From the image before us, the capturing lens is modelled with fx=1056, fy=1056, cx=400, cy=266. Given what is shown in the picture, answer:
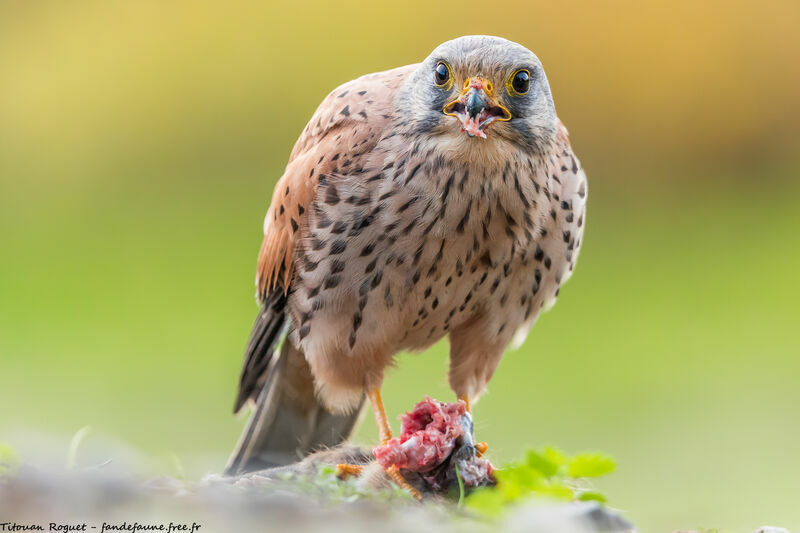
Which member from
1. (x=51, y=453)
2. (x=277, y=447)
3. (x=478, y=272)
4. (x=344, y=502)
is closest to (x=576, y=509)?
(x=344, y=502)

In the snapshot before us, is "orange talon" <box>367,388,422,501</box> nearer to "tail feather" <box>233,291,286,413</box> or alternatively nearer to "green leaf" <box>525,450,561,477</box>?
"tail feather" <box>233,291,286,413</box>

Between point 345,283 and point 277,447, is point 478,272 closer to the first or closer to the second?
point 345,283

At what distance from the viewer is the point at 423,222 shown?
148 inches

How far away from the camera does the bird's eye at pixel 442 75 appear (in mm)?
3734

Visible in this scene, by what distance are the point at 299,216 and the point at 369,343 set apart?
1.85 feet

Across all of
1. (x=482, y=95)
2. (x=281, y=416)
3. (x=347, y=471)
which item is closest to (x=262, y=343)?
(x=281, y=416)

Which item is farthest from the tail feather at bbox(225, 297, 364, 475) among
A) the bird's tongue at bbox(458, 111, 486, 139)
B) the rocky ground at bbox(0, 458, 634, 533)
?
the rocky ground at bbox(0, 458, 634, 533)

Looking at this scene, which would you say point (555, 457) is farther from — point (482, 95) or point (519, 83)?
point (519, 83)

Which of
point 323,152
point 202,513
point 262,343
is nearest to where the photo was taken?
point 202,513

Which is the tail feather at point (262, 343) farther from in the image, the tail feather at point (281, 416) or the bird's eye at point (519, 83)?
the bird's eye at point (519, 83)

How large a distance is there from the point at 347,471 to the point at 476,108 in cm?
132

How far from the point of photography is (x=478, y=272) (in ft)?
12.9

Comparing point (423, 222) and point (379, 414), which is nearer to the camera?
point (423, 222)

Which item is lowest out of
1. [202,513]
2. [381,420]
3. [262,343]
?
[202,513]
